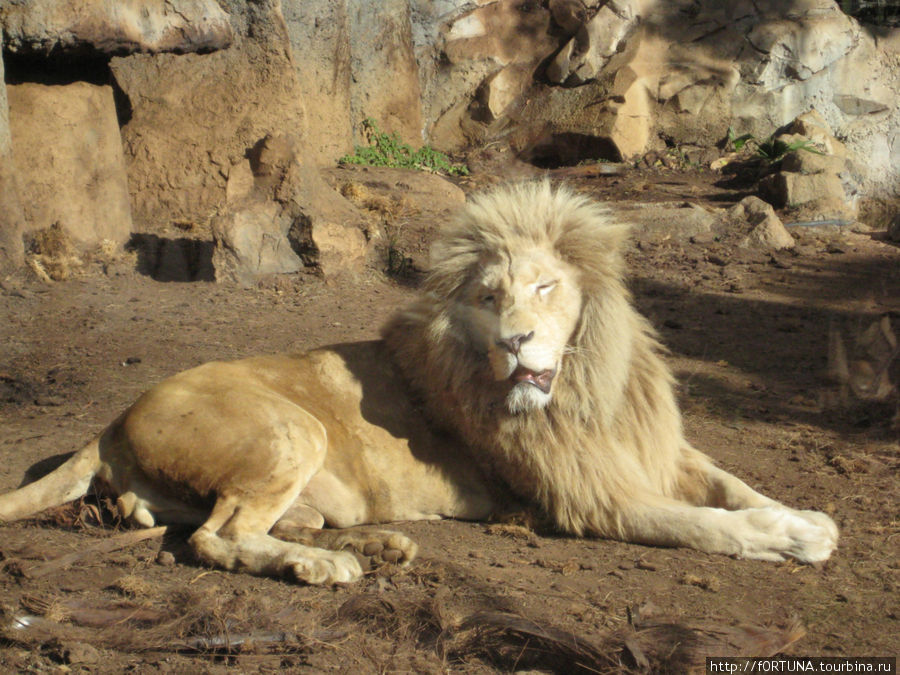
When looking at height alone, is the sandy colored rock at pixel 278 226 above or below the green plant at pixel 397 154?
below

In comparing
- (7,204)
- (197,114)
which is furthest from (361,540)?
(197,114)

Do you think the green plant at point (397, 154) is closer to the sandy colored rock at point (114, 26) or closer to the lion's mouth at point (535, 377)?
the sandy colored rock at point (114, 26)

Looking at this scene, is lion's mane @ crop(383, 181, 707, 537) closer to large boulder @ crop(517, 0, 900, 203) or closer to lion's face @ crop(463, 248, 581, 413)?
lion's face @ crop(463, 248, 581, 413)

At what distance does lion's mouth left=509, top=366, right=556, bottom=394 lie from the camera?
3764mm

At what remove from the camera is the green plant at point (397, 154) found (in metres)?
11.9

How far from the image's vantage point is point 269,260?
760 centimetres

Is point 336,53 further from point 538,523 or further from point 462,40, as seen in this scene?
point 538,523

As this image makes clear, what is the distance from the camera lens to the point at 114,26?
708 cm

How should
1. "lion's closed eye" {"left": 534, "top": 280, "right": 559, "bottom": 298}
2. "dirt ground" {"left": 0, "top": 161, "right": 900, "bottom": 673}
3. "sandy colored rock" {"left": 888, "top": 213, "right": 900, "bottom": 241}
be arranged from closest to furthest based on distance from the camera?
"dirt ground" {"left": 0, "top": 161, "right": 900, "bottom": 673} < "lion's closed eye" {"left": 534, "top": 280, "right": 559, "bottom": 298} < "sandy colored rock" {"left": 888, "top": 213, "right": 900, "bottom": 241}

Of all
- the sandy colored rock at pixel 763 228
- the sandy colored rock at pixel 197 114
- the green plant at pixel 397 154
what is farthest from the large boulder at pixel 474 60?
the sandy colored rock at pixel 763 228

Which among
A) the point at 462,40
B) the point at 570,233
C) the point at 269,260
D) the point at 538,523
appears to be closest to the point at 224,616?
the point at 538,523

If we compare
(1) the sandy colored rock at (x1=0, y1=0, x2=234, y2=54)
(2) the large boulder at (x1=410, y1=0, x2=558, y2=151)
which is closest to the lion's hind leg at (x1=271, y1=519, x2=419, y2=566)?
(1) the sandy colored rock at (x1=0, y1=0, x2=234, y2=54)

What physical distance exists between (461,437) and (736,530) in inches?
44.7

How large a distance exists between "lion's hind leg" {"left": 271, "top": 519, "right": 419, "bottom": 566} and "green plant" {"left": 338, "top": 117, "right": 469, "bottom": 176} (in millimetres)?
8270
